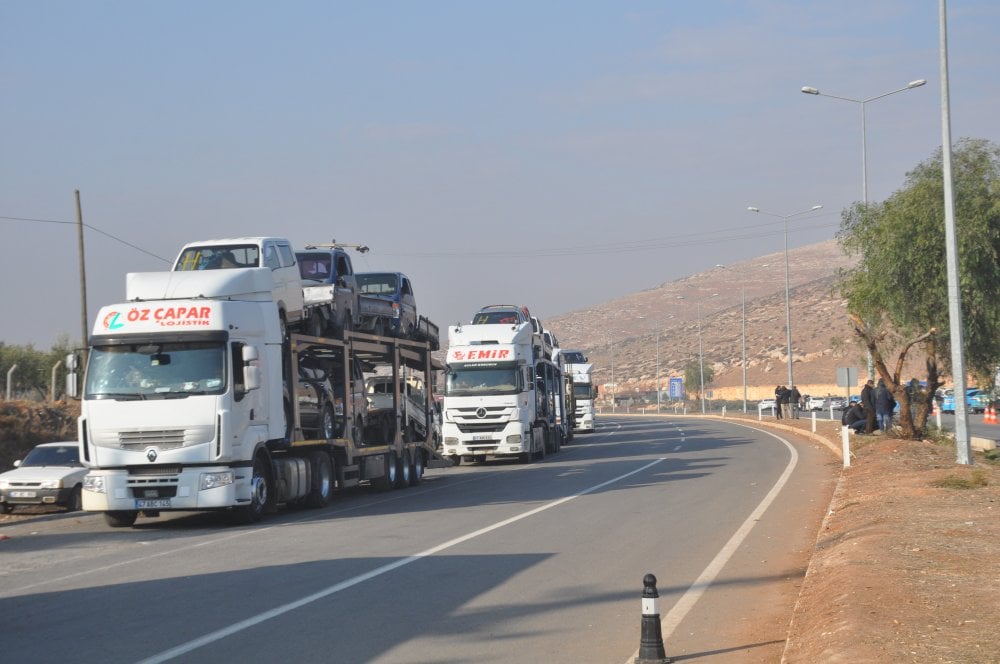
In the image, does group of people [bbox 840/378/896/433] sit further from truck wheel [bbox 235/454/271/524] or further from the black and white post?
the black and white post

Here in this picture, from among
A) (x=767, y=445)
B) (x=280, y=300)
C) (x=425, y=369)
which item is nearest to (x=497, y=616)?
(x=280, y=300)

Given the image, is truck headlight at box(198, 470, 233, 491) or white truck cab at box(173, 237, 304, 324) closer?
truck headlight at box(198, 470, 233, 491)

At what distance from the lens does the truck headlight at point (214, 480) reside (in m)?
17.3

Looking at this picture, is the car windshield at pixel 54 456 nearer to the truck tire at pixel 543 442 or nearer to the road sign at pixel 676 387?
the truck tire at pixel 543 442

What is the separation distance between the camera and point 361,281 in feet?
97.5

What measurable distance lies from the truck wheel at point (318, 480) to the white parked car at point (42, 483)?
15.8 ft

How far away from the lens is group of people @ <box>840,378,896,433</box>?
34781mm

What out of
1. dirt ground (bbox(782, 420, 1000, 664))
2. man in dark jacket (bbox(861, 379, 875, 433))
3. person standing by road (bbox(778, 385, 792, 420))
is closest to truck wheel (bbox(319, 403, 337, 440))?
dirt ground (bbox(782, 420, 1000, 664))

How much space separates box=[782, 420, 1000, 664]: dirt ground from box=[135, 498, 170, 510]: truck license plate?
30.6 feet

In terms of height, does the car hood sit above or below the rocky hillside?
below

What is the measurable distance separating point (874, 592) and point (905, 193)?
23.1m

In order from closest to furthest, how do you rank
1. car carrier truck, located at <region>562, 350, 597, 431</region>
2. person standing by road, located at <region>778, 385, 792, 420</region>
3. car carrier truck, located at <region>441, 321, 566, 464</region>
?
car carrier truck, located at <region>441, 321, 566, 464</region> → car carrier truck, located at <region>562, 350, 597, 431</region> → person standing by road, located at <region>778, 385, 792, 420</region>

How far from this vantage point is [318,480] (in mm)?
20875

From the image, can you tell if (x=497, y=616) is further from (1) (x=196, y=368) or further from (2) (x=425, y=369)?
(2) (x=425, y=369)
